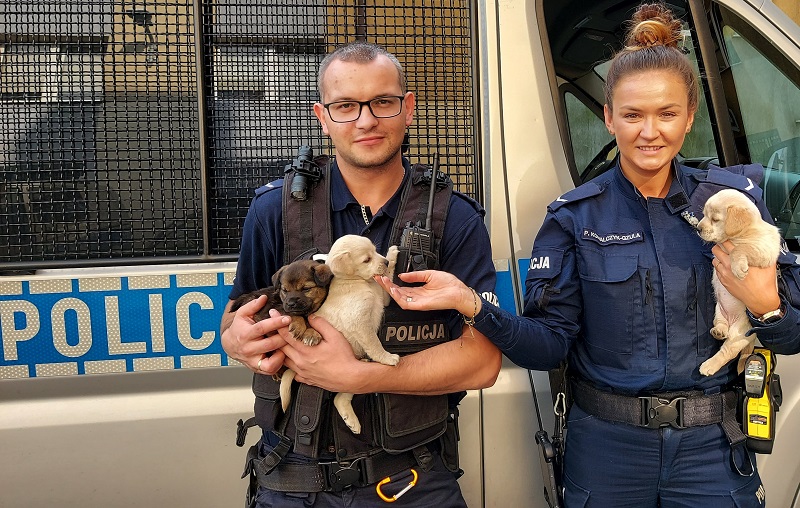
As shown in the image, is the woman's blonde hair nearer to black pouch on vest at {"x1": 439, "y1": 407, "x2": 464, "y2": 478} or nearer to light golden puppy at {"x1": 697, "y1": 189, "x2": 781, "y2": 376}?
light golden puppy at {"x1": 697, "y1": 189, "x2": 781, "y2": 376}

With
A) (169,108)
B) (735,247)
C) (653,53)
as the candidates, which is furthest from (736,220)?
(169,108)

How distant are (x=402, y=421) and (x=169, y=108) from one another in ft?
4.15

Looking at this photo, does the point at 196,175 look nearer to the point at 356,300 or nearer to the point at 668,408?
the point at 356,300

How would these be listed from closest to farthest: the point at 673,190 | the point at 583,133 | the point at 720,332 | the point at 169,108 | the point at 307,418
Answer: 1. the point at 307,418
2. the point at 720,332
3. the point at 673,190
4. the point at 169,108
5. the point at 583,133

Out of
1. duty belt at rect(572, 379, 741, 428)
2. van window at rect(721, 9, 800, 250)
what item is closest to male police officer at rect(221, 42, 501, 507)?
duty belt at rect(572, 379, 741, 428)

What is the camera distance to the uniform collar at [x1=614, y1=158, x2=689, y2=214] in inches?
73.8

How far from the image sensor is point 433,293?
1.58 m

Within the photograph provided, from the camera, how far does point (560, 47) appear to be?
2.40 metres

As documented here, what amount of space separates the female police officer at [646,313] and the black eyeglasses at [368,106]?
0.55 meters

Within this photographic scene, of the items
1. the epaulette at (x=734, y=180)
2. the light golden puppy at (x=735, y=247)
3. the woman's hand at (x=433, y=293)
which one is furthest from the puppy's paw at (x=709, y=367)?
the woman's hand at (x=433, y=293)

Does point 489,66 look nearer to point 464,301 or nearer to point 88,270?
point 464,301

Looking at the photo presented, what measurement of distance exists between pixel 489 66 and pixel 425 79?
224mm

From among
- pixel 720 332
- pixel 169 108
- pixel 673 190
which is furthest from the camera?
pixel 169 108

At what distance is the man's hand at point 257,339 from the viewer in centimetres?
165
